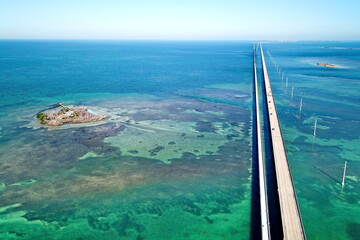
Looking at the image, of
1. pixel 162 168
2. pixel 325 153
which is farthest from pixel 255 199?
pixel 325 153

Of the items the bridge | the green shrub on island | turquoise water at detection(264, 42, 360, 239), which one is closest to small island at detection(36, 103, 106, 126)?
the green shrub on island

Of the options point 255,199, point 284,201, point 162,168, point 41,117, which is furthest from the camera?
point 41,117

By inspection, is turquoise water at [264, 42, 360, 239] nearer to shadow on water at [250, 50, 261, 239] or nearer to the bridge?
the bridge

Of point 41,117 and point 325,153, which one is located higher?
point 41,117

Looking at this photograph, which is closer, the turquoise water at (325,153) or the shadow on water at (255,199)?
the shadow on water at (255,199)

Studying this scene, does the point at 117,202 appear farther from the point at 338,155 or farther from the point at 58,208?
the point at 338,155

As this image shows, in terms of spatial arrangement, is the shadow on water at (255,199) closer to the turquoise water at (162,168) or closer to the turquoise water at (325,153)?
the turquoise water at (162,168)

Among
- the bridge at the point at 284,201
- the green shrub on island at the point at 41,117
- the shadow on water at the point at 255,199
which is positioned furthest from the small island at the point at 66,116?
the bridge at the point at 284,201

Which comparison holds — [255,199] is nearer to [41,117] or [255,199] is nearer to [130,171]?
[130,171]

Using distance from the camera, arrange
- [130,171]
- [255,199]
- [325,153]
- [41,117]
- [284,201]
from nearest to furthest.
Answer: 1. [284,201]
2. [255,199]
3. [130,171]
4. [325,153]
5. [41,117]
